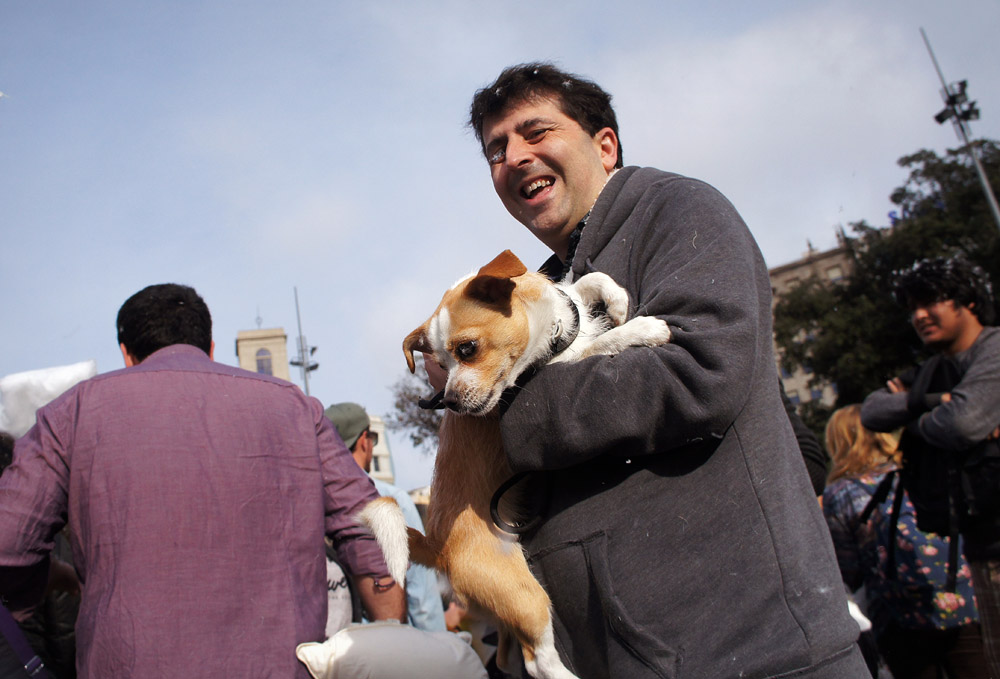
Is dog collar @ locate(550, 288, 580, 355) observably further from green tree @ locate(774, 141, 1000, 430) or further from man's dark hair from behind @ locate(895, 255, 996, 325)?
green tree @ locate(774, 141, 1000, 430)

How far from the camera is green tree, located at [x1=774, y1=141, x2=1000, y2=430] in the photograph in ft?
86.6

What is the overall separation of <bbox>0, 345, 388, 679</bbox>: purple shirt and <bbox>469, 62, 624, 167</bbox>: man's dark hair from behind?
4.76 ft

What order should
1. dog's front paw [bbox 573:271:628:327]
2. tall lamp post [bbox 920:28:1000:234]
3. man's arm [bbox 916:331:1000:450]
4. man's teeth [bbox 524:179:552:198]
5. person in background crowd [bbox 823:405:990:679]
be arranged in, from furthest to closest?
tall lamp post [bbox 920:28:1000:234] → person in background crowd [bbox 823:405:990:679] → man's arm [bbox 916:331:1000:450] → man's teeth [bbox 524:179:552:198] → dog's front paw [bbox 573:271:628:327]

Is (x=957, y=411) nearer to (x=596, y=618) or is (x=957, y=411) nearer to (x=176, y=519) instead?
(x=596, y=618)

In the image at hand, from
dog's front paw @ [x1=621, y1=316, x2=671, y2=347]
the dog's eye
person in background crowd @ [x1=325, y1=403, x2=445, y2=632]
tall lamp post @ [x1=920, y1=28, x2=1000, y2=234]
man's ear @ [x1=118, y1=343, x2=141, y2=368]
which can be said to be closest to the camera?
dog's front paw @ [x1=621, y1=316, x2=671, y2=347]

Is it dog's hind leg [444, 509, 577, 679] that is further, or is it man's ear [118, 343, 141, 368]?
man's ear [118, 343, 141, 368]

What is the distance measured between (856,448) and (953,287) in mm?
1514

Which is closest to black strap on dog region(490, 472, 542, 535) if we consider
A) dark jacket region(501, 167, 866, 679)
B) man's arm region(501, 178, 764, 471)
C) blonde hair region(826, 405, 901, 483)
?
dark jacket region(501, 167, 866, 679)

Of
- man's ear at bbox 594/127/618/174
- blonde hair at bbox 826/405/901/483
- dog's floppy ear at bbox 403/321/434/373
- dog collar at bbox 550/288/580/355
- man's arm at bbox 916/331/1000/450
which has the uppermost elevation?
man's ear at bbox 594/127/618/174

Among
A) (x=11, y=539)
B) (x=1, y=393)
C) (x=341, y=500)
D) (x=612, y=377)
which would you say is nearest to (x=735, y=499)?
(x=612, y=377)

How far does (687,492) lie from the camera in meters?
1.59

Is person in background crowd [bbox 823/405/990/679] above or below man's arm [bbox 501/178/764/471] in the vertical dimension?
below

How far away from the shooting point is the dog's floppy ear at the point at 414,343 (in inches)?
110

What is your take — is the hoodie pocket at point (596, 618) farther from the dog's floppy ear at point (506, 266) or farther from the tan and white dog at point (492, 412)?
the dog's floppy ear at point (506, 266)
